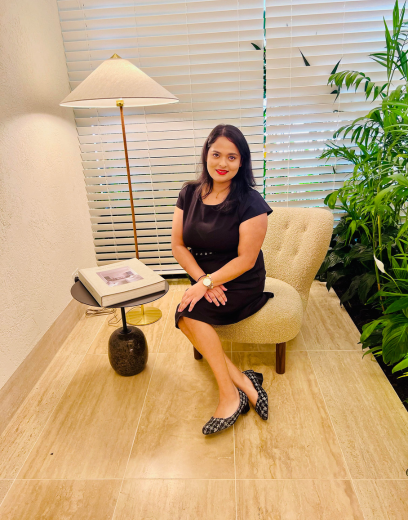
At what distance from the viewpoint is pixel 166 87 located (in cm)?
249

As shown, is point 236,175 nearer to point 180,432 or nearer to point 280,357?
point 280,357

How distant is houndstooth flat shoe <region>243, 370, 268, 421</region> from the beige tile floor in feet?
0.13

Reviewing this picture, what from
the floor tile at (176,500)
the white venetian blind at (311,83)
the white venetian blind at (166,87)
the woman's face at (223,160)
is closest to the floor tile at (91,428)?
the floor tile at (176,500)

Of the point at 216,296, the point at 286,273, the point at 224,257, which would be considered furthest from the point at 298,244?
the point at 216,296

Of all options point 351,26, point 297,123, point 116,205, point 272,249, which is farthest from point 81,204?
point 351,26

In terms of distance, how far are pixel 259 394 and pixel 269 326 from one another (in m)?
0.29

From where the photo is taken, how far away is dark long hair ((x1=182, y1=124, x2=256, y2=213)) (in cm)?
160

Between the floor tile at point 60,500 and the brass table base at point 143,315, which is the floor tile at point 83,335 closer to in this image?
the brass table base at point 143,315

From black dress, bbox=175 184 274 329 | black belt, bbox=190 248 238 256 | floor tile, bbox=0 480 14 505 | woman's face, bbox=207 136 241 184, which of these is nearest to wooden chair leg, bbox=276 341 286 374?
black dress, bbox=175 184 274 329

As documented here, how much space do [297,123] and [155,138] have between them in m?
0.95

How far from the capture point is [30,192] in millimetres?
1948

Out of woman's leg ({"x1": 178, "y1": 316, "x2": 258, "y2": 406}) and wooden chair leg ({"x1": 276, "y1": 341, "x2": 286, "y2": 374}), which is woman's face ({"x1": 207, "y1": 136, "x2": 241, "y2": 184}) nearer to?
woman's leg ({"x1": 178, "y1": 316, "x2": 258, "y2": 406})

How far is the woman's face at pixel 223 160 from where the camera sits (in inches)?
62.9

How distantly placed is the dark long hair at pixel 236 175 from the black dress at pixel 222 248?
3 cm
